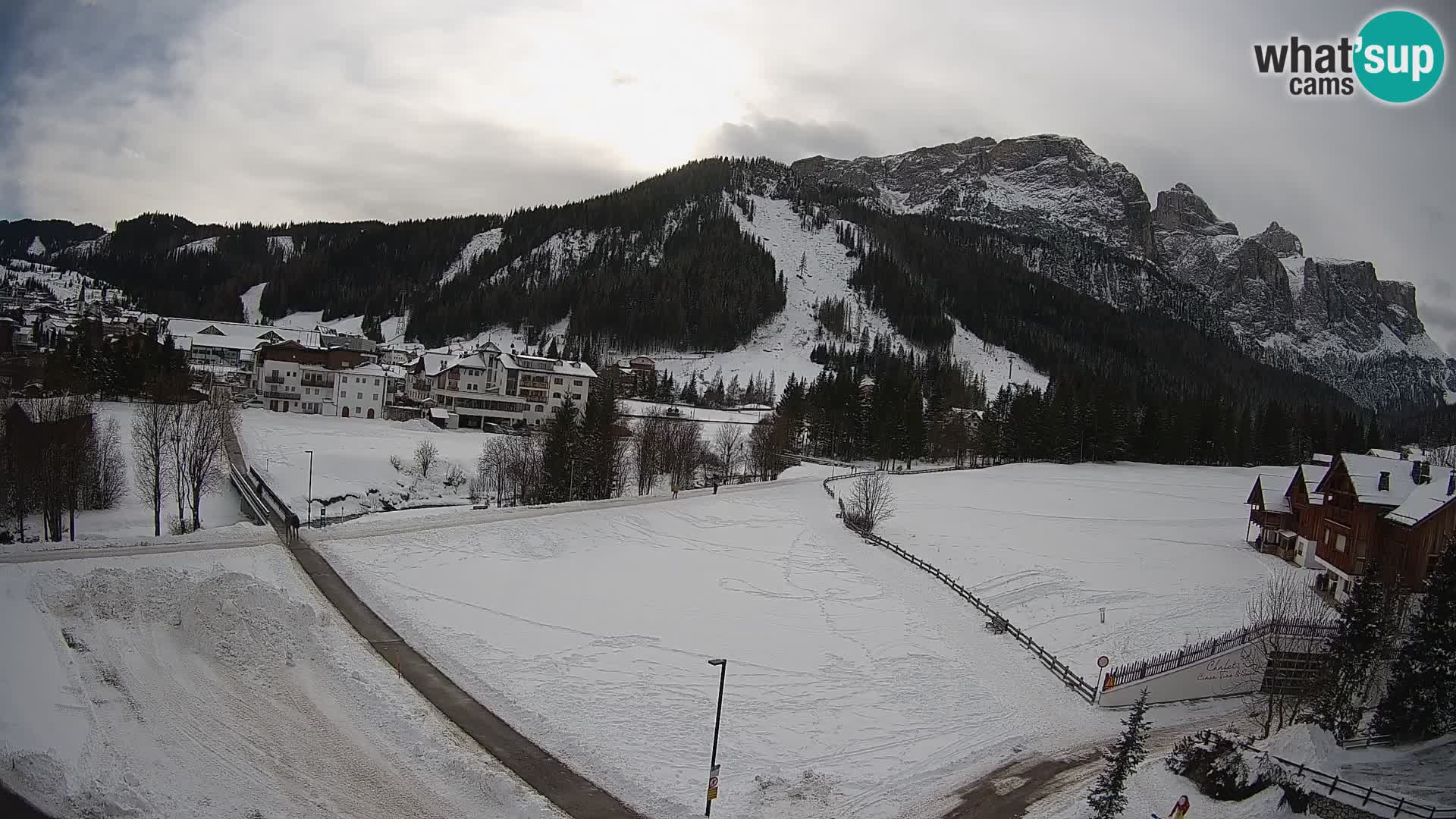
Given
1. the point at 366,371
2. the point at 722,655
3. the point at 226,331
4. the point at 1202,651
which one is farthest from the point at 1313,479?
the point at 226,331

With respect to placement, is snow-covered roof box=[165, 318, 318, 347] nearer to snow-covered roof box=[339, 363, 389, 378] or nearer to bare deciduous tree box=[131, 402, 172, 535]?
snow-covered roof box=[339, 363, 389, 378]

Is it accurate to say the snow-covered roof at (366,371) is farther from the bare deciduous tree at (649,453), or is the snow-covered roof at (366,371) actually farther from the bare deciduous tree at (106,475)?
the bare deciduous tree at (106,475)

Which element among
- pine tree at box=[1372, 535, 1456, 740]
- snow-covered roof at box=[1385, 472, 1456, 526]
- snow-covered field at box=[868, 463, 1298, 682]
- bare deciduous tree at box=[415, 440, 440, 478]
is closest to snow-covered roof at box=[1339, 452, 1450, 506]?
snow-covered roof at box=[1385, 472, 1456, 526]

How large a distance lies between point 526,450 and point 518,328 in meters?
137

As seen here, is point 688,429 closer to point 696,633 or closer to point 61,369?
point 696,633

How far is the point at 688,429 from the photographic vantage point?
7369 cm

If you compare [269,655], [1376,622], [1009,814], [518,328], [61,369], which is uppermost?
[518,328]

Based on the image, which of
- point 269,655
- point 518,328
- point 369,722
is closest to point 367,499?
point 269,655

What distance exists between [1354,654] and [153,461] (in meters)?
53.2

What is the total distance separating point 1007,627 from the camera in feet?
110

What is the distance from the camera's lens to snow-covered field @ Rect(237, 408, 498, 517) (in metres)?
54.0

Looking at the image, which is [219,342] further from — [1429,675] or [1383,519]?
[1429,675]

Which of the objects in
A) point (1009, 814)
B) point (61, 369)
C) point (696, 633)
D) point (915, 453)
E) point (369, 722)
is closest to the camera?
point (1009, 814)

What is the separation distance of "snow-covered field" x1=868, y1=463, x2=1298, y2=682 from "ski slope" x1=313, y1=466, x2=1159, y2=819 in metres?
3.69
